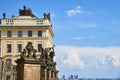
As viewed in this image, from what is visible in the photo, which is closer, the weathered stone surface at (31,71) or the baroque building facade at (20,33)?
the weathered stone surface at (31,71)

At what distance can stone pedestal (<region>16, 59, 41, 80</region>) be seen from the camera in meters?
23.5

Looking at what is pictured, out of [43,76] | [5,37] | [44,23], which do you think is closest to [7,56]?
[5,37]

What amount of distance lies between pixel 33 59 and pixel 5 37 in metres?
57.6

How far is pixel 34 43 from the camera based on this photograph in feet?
263

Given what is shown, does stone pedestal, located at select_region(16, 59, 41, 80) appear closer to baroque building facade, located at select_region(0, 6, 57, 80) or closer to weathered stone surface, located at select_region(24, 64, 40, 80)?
weathered stone surface, located at select_region(24, 64, 40, 80)

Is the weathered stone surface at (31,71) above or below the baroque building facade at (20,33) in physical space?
below

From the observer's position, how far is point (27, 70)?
2364 cm

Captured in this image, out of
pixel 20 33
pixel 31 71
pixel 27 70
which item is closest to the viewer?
pixel 27 70

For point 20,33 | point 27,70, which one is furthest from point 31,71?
point 20,33

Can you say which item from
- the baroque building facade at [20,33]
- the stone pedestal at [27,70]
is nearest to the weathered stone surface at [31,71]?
the stone pedestal at [27,70]

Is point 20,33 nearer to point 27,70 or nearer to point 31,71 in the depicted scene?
point 31,71

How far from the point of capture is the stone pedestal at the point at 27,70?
77.0 ft

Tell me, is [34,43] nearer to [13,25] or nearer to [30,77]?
[13,25]

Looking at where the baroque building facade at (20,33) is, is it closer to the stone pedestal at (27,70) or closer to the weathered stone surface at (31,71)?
the weathered stone surface at (31,71)
